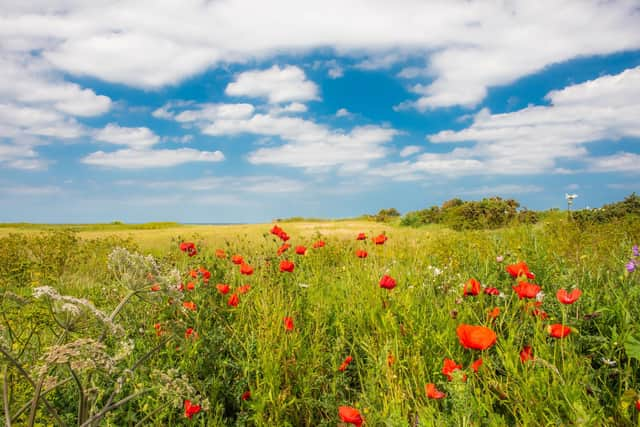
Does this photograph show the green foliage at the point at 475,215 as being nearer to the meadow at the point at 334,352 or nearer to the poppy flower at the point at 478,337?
the meadow at the point at 334,352

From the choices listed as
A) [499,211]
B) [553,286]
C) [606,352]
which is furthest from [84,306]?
[499,211]

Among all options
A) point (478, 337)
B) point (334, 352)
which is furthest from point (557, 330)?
point (334, 352)

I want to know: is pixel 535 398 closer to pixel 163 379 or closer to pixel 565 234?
pixel 163 379

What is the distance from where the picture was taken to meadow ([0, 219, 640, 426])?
1904mm

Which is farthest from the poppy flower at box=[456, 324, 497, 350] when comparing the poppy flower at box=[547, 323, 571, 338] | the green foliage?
the green foliage

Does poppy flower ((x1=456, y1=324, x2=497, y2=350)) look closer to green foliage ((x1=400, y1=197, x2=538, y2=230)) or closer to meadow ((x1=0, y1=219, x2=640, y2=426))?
meadow ((x1=0, y1=219, x2=640, y2=426))

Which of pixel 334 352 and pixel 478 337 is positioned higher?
pixel 478 337

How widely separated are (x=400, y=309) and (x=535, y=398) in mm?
1268

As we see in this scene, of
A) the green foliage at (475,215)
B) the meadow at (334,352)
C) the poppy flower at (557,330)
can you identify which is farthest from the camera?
the green foliage at (475,215)

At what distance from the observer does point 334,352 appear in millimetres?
3119

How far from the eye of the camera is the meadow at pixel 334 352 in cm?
190

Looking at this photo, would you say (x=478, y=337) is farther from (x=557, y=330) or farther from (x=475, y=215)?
(x=475, y=215)

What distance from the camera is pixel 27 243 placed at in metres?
9.05

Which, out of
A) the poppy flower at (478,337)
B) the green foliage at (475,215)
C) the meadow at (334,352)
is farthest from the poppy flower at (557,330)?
the green foliage at (475,215)
